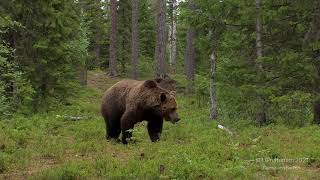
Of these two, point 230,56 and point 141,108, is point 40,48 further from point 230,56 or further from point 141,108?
point 141,108

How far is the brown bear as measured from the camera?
13.9 meters

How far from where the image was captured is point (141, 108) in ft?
46.6

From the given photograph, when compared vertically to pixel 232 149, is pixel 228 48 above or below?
above

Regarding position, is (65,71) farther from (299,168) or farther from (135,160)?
(299,168)

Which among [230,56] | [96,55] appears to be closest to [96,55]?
[96,55]

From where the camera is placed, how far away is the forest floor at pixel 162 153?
30.4 feet

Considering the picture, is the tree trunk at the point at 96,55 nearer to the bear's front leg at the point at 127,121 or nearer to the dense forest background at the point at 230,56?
the dense forest background at the point at 230,56

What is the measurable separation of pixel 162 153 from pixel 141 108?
312cm

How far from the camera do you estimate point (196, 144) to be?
42.5 feet

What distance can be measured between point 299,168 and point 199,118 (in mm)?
11558

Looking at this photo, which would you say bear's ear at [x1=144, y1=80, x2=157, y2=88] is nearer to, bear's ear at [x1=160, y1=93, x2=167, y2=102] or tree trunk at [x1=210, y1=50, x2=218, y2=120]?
bear's ear at [x1=160, y1=93, x2=167, y2=102]

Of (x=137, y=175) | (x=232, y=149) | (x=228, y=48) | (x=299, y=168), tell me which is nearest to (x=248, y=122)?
(x=228, y=48)

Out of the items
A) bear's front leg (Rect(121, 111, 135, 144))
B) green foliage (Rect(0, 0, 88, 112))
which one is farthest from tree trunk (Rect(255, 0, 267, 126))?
green foliage (Rect(0, 0, 88, 112))

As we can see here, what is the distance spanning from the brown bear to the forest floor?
1.84 feet
